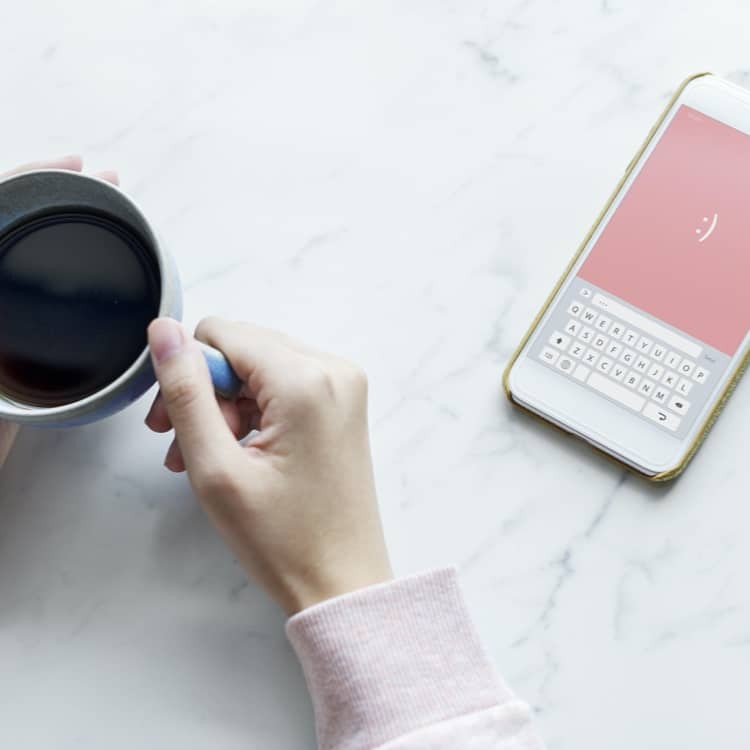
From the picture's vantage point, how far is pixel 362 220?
75 centimetres

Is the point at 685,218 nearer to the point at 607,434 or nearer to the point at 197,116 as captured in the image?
the point at 607,434

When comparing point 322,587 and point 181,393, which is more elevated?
point 181,393

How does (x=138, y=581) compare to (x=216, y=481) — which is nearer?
(x=216, y=481)

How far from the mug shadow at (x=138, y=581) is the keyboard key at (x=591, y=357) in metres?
0.26

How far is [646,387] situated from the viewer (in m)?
0.71

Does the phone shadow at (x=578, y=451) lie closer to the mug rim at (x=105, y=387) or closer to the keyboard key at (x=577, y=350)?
the keyboard key at (x=577, y=350)

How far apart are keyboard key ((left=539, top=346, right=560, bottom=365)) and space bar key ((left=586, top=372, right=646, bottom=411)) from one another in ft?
0.09

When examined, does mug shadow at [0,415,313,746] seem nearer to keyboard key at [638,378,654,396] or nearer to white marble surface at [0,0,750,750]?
white marble surface at [0,0,750,750]

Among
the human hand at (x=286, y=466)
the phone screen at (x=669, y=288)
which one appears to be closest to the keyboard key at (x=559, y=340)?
the phone screen at (x=669, y=288)

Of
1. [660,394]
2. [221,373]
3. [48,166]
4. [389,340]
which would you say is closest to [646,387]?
[660,394]

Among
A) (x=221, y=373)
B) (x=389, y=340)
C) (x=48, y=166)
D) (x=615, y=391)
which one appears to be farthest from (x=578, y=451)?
(x=48, y=166)

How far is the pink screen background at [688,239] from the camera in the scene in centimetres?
71

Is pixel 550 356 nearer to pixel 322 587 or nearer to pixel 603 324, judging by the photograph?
pixel 603 324

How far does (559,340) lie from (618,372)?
45 mm
